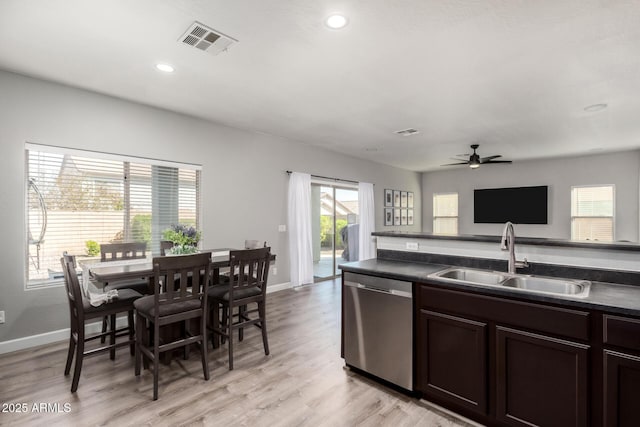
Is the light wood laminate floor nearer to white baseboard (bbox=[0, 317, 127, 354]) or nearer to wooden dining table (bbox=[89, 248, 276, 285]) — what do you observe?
white baseboard (bbox=[0, 317, 127, 354])

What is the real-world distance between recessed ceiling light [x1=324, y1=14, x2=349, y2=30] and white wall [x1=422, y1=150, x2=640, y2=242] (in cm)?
764

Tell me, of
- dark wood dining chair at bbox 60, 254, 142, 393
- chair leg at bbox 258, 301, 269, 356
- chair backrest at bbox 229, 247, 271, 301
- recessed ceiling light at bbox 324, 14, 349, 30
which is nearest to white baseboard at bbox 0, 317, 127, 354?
dark wood dining chair at bbox 60, 254, 142, 393

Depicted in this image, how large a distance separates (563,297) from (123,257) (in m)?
4.05

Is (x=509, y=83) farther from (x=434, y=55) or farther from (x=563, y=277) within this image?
(x=563, y=277)

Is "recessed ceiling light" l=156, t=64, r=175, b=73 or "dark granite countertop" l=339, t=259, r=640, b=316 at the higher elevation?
"recessed ceiling light" l=156, t=64, r=175, b=73

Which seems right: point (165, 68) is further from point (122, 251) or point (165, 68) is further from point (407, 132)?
point (407, 132)

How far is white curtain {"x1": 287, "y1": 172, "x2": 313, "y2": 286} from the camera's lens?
5.69 meters

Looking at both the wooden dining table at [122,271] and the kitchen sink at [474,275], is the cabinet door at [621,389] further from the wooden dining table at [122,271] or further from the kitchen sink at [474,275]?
the wooden dining table at [122,271]

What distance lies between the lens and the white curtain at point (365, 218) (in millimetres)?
7459

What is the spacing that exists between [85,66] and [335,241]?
5.09m

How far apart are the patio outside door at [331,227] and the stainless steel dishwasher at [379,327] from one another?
3.76 meters

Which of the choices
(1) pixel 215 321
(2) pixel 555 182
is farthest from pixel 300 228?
(2) pixel 555 182

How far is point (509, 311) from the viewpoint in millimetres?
1819

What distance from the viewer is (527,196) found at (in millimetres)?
7809
